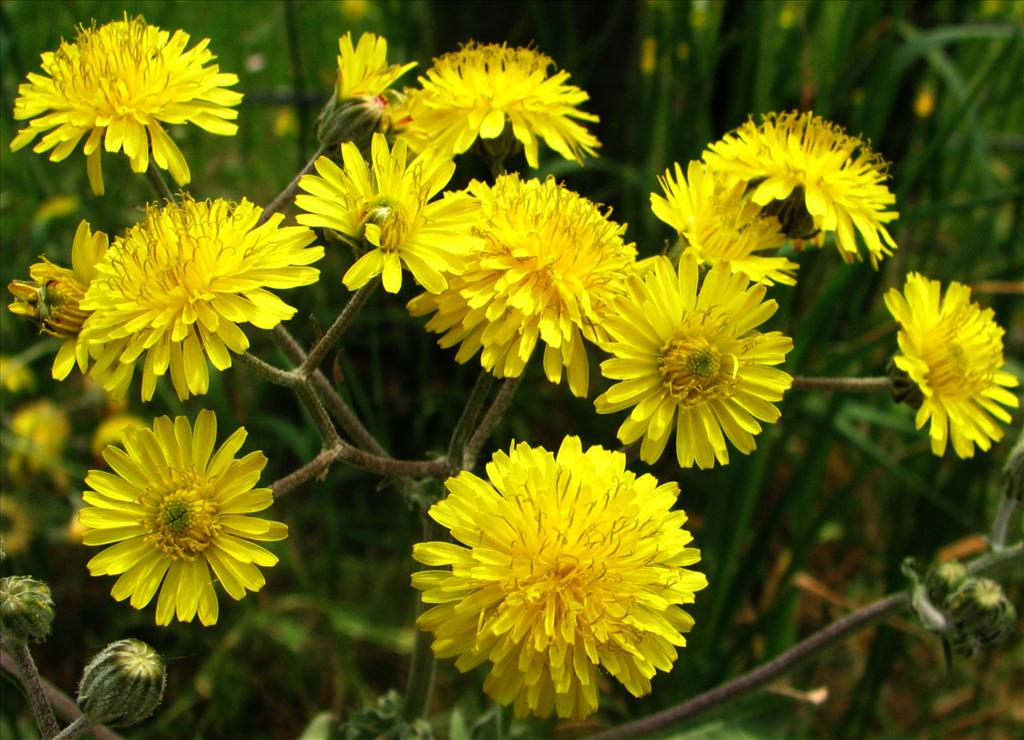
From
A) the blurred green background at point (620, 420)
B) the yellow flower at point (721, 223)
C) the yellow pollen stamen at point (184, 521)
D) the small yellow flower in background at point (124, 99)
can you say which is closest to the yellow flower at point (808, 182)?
the yellow flower at point (721, 223)

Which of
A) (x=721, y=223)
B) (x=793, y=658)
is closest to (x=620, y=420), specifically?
(x=793, y=658)

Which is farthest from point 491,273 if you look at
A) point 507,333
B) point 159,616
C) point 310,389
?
point 159,616

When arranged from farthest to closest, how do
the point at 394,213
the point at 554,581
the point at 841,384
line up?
the point at 841,384 < the point at 394,213 < the point at 554,581

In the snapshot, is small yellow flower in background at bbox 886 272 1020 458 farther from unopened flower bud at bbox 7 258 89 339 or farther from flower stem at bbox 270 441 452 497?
unopened flower bud at bbox 7 258 89 339

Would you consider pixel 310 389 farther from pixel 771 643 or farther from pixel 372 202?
pixel 771 643

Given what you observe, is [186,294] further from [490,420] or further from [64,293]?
[490,420]

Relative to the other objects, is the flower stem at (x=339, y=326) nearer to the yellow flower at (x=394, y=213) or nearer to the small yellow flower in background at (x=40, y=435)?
the yellow flower at (x=394, y=213)
